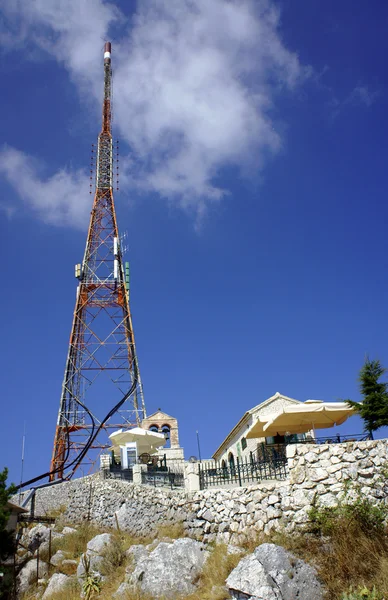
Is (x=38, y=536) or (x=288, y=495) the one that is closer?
(x=288, y=495)

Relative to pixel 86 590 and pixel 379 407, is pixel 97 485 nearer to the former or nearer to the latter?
A: pixel 86 590

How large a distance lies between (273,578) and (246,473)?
507 centimetres

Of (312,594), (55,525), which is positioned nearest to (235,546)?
(312,594)

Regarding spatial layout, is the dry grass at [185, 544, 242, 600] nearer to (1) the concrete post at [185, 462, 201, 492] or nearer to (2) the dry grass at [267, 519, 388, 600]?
(2) the dry grass at [267, 519, 388, 600]

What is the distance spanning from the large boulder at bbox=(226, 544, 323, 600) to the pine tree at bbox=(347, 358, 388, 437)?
522 cm

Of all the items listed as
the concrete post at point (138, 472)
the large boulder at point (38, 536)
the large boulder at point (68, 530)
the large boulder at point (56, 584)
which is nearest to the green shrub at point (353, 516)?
the large boulder at point (56, 584)

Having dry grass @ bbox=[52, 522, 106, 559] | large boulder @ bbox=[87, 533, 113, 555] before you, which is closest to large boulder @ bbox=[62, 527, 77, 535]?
dry grass @ bbox=[52, 522, 106, 559]

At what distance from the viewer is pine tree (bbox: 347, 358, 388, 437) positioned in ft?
53.8

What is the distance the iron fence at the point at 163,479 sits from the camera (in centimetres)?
1945

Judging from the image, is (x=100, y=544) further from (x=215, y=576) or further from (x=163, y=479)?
(x=215, y=576)

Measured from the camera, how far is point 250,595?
39.9ft

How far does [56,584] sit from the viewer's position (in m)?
15.9

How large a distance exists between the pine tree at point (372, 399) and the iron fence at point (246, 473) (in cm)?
296

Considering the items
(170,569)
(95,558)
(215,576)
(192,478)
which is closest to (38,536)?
(95,558)
